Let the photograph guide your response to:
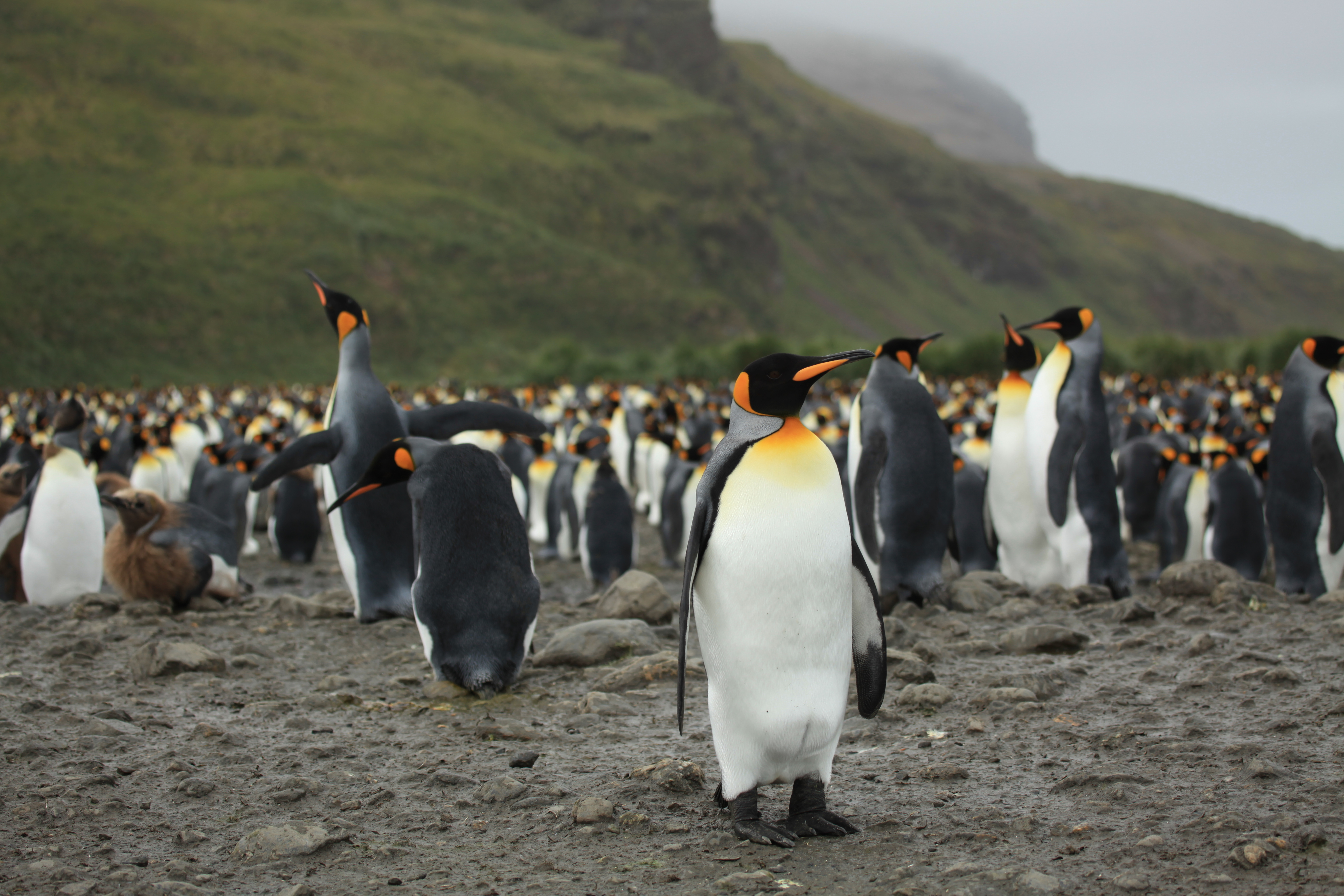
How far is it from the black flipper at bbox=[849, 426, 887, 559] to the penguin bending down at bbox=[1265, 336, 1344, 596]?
2.39 meters

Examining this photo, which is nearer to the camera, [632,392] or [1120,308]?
[632,392]

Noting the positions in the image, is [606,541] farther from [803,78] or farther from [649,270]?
[803,78]

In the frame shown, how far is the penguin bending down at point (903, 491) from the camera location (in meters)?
5.92

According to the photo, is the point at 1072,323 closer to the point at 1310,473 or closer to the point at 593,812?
the point at 1310,473

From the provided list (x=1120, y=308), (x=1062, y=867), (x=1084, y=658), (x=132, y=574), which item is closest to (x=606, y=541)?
(x=132, y=574)

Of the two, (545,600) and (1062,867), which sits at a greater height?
(1062,867)

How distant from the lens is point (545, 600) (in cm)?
793

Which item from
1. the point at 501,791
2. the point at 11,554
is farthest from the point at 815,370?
the point at 11,554

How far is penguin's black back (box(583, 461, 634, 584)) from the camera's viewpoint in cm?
823

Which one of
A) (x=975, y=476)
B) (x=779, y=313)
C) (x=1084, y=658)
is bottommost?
(x=1084, y=658)

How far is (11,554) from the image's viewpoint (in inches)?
275

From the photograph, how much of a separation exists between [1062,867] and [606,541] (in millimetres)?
5861

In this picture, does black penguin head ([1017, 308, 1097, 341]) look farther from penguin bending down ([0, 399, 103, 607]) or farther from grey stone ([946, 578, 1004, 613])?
penguin bending down ([0, 399, 103, 607])

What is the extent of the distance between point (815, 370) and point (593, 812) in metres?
1.44
